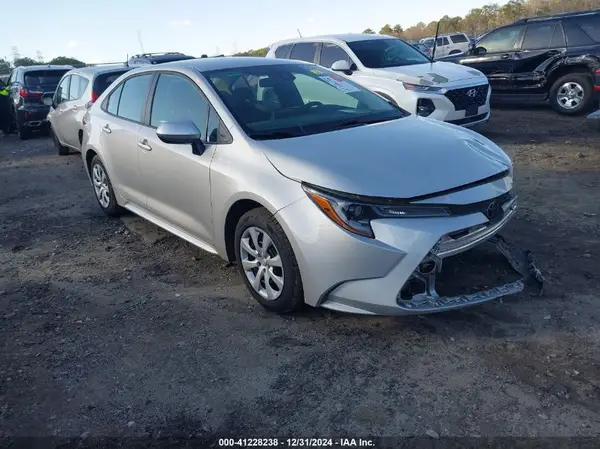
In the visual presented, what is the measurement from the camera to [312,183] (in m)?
3.27

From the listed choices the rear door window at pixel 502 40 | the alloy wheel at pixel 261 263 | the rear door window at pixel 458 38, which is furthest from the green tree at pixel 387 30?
the alloy wheel at pixel 261 263

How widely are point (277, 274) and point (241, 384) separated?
2.65 ft

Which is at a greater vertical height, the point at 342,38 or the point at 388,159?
the point at 342,38

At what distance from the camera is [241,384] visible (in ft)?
10.2

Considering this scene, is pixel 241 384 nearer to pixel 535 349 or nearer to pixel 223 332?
pixel 223 332

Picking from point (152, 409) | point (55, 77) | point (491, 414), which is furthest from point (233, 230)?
point (55, 77)

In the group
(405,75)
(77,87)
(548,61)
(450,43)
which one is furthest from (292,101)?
(450,43)

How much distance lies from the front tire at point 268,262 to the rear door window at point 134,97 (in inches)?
75.9

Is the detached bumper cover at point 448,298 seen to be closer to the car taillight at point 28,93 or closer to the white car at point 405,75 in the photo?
the white car at point 405,75

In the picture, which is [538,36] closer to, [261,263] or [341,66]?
[341,66]

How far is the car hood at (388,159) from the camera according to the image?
3.21 m

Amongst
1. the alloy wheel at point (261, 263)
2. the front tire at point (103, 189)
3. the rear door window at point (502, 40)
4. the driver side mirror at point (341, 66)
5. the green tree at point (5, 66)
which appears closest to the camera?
the alloy wheel at point (261, 263)

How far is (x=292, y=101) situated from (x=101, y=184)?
2786mm

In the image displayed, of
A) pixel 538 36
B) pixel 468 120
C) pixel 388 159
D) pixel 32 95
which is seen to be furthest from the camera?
pixel 32 95
